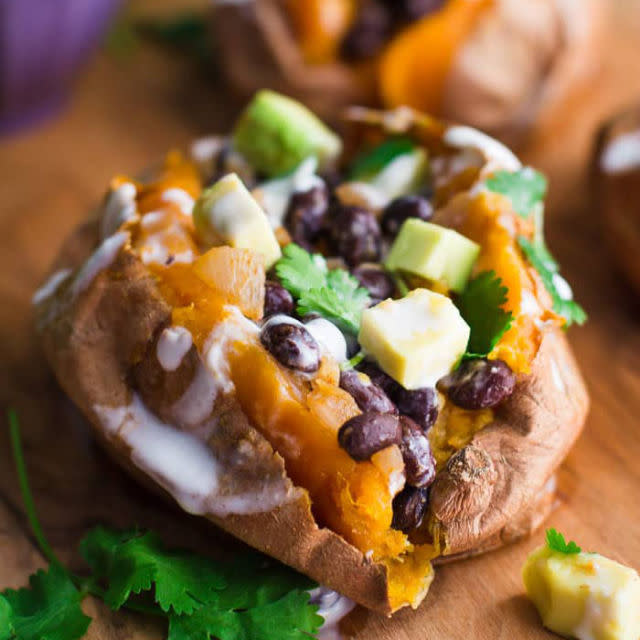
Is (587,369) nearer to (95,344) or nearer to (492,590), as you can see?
(492,590)

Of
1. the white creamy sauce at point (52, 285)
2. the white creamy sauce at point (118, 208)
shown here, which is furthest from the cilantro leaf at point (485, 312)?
the white creamy sauce at point (52, 285)

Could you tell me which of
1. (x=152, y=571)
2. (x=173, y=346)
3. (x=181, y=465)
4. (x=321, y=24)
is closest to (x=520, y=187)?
(x=173, y=346)

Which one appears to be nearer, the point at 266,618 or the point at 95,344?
the point at 266,618

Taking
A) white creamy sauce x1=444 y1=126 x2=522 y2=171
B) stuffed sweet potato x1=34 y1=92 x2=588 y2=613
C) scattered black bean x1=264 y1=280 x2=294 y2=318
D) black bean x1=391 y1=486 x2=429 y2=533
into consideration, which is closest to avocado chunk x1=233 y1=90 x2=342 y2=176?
stuffed sweet potato x1=34 y1=92 x2=588 y2=613

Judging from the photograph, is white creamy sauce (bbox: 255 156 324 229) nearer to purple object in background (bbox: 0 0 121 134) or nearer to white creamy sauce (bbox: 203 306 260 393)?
white creamy sauce (bbox: 203 306 260 393)

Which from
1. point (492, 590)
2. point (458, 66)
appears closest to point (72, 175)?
point (458, 66)

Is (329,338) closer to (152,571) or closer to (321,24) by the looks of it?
(152,571)

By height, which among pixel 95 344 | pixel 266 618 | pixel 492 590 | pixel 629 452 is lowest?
pixel 629 452

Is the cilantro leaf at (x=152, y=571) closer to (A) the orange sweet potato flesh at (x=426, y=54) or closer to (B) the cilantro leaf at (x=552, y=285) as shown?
(B) the cilantro leaf at (x=552, y=285)
